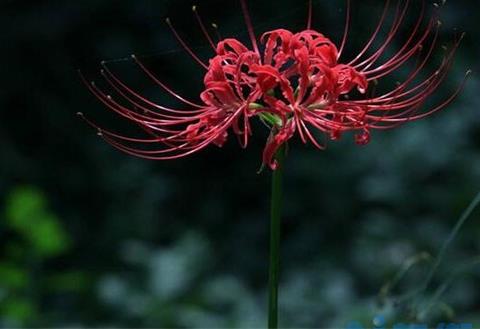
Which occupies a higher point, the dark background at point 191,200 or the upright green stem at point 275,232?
the dark background at point 191,200

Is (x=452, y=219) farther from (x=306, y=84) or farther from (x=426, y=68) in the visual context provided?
(x=306, y=84)

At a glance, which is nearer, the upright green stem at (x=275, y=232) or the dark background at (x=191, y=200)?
the upright green stem at (x=275, y=232)

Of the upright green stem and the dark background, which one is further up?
the dark background

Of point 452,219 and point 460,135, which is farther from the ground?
point 460,135

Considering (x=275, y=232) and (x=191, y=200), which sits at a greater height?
(x=191, y=200)

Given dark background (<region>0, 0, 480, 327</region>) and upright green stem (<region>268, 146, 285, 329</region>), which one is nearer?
upright green stem (<region>268, 146, 285, 329</region>)

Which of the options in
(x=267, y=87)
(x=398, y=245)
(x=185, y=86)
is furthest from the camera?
(x=185, y=86)

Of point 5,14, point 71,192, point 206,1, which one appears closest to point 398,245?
point 206,1

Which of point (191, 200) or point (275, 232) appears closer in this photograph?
point (275, 232)
